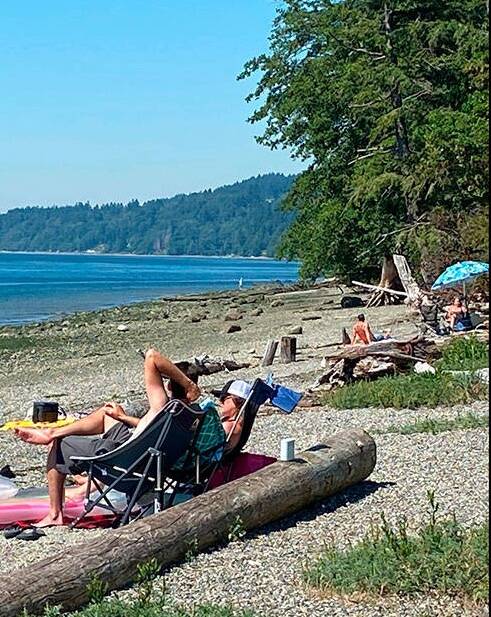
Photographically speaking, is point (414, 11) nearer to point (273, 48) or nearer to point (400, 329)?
point (273, 48)

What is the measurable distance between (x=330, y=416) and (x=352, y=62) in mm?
24736

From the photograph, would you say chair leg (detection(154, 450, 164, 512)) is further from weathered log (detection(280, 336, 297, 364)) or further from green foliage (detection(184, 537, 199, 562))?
weathered log (detection(280, 336, 297, 364))

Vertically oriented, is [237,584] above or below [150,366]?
below

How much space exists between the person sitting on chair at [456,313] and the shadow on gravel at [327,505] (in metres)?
13.4

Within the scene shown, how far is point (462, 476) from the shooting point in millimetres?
8367

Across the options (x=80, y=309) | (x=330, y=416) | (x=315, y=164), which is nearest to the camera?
(x=330, y=416)

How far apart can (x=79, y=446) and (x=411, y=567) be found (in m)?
2.81

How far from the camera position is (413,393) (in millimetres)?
12383

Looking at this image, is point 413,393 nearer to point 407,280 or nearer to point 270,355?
point 270,355

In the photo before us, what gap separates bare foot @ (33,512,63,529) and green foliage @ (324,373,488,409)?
5.48 m

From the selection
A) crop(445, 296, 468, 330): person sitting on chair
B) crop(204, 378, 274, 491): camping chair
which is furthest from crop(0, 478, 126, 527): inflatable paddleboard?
crop(445, 296, 468, 330): person sitting on chair

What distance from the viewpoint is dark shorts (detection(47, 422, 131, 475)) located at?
24.6 feet

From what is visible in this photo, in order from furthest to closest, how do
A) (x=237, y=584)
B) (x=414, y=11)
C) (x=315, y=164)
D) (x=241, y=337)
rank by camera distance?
(x=315, y=164) → (x=414, y=11) → (x=241, y=337) → (x=237, y=584)

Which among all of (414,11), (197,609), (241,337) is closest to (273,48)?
(414,11)
